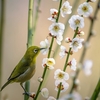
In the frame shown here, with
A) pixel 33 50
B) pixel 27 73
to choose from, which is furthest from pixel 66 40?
pixel 27 73

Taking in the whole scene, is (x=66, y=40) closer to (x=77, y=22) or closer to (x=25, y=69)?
(x=77, y=22)

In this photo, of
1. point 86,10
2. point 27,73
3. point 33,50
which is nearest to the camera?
point 86,10

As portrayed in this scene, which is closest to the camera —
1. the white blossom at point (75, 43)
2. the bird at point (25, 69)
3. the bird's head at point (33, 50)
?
the white blossom at point (75, 43)

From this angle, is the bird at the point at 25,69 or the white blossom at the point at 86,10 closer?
the white blossom at the point at 86,10

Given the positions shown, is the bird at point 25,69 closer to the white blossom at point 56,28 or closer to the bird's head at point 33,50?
the bird's head at point 33,50

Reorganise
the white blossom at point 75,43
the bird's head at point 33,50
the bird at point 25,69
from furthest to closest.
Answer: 1. the bird at point 25,69
2. the bird's head at point 33,50
3. the white blossom at point 75,43

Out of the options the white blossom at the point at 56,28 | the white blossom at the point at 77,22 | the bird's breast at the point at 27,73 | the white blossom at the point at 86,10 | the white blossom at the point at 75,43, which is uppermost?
the white blossom at the point at 86,10

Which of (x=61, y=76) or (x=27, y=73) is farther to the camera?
(x=27, y=73)

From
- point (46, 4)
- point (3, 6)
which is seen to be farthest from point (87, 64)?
point (46, 4)

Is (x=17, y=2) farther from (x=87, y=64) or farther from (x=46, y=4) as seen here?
(x=87, y=64)

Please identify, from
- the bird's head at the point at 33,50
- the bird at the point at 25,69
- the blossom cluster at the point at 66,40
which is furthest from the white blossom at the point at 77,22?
the bird at the point at 25,69

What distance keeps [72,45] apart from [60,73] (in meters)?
0.06

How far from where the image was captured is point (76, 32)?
0.53m

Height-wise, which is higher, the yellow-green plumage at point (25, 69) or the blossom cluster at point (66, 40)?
→ the blossom cluster at point (66, 40)
